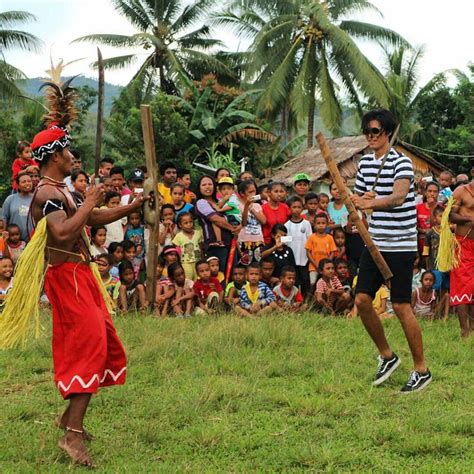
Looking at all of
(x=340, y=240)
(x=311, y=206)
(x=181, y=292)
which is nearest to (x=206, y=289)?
(x=181, y=292)

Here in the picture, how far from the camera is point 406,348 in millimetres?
7176

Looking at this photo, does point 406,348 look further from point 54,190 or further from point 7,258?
point 7,258

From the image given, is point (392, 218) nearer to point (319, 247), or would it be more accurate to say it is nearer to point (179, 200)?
point (319, 247)

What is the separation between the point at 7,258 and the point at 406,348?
476cm

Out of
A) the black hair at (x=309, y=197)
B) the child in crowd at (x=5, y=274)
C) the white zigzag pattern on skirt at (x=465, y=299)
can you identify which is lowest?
the child in crowd at (x=5, y=274)

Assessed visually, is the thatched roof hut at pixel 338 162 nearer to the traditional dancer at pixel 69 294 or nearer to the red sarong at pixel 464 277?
the red sarong at pixel 464 277

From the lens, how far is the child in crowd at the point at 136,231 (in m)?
9.84

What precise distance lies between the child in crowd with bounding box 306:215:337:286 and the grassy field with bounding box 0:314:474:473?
7.62 feet

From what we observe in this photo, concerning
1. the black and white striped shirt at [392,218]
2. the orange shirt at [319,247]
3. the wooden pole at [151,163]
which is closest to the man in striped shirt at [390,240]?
the black and white striped shirt at [392,218]

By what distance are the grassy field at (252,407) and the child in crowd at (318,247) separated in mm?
2323

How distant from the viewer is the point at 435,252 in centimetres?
995

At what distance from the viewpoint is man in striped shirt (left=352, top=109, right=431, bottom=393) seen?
5.88 meters

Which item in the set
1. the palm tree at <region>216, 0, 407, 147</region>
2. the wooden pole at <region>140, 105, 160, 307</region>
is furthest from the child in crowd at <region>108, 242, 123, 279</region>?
the palm tree at <region>216, 0, 407, 147</region>

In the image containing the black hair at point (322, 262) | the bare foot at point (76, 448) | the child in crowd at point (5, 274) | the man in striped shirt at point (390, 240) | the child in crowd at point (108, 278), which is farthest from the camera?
the black hair at point (322, 262)
